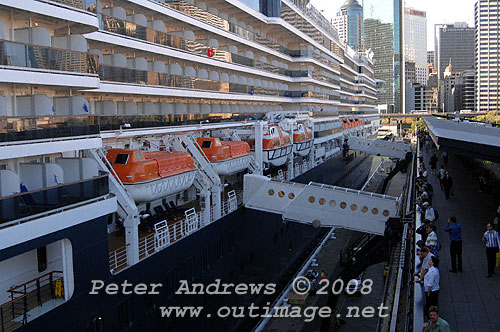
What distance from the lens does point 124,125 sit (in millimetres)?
15539

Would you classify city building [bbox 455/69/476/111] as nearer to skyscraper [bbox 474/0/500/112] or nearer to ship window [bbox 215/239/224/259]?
skyscraper [bbox 474/0/500/112]

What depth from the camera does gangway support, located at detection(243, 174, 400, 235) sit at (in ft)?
53.0

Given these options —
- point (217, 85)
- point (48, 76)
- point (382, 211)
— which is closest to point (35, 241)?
point (48, 76)

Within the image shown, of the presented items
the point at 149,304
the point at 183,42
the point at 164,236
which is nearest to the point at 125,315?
the point at 149,304

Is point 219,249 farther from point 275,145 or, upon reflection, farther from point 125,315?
point 275,145

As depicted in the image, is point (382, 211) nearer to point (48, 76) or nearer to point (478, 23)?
point (48, 76)

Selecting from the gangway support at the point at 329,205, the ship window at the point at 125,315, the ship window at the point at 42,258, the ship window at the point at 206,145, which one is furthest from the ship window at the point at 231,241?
the ship window at the point at 42,258

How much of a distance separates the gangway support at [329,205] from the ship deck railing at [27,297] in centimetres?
890

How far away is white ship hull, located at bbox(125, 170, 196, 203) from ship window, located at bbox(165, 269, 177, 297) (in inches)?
85.3

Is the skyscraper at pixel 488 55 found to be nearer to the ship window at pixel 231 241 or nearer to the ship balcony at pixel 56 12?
the ship window at pixel 231 241

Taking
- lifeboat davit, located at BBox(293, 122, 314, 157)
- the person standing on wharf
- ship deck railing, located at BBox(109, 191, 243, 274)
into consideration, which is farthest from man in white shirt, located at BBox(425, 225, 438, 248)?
lifeboat davit, located at BBox(293, 122, 314, 157)

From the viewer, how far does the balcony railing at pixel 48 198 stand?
8.65 metres

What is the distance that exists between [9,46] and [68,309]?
507 cm

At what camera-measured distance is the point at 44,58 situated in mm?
9711
